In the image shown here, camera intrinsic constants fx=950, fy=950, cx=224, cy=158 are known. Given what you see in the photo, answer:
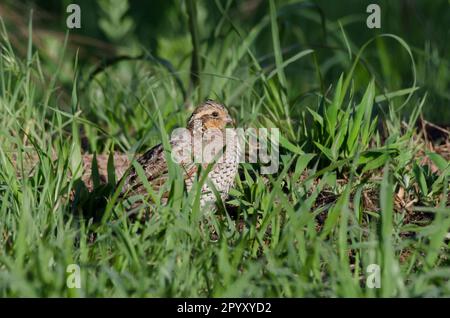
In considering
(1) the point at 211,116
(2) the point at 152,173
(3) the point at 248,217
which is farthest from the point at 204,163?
(3) the point at 248,217

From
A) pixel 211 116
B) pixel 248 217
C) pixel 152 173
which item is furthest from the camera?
Result: pixel 211 116

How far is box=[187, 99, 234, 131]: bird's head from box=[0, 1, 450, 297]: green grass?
10.2 inches

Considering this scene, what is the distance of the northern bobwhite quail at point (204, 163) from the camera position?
560 cm

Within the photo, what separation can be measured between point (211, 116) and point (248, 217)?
3.36ft

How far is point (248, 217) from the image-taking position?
5340 mm

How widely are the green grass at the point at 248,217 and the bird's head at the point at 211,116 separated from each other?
0.85 ft

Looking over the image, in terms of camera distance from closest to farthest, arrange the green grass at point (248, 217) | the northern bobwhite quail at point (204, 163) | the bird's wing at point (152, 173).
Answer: the green grass at point (248, 217), the northern bobwhite quail at point (204, 163), the bird's wing at point (152, 173)

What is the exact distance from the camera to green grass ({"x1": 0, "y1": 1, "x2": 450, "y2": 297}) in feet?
13.8

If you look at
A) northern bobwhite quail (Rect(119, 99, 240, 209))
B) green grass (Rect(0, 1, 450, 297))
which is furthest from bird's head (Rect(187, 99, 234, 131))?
green grass (Rect(0, 1, 450, 297))

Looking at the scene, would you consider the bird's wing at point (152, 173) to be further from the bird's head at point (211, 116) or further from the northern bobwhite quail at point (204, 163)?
the bird's head at point (211, 116)

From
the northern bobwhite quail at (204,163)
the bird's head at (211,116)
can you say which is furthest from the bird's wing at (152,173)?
the bird's head at (211,116)

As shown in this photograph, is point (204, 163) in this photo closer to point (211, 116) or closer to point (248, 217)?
point (211, 116)

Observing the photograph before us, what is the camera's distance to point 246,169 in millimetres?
5883

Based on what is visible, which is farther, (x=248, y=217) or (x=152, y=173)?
(x=152, y=173)
